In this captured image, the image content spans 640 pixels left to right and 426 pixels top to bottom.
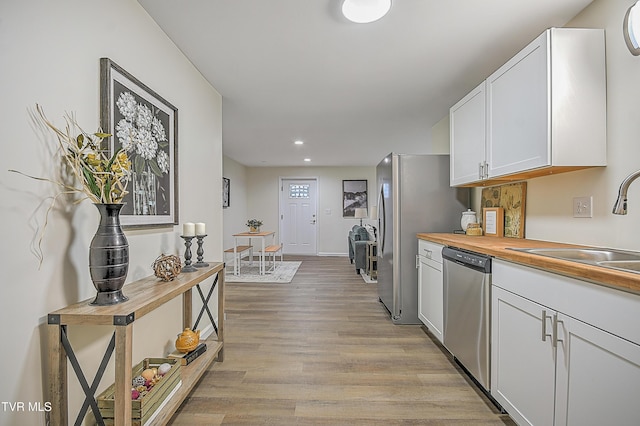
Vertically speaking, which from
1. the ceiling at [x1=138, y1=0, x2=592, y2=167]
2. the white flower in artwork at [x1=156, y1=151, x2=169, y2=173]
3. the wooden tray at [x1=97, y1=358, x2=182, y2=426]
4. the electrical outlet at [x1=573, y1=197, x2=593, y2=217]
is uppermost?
the ceiling at [x1=138, y1=0, x2=592, y2=167]

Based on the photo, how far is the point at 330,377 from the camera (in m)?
2.11

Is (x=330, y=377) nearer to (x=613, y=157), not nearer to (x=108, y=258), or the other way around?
(x=108, y=258)

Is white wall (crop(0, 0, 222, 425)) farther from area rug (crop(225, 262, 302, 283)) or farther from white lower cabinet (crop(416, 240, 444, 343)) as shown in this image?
area rug (crop(225, 262, 302, 283))

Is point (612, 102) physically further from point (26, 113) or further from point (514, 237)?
point (26, 113)

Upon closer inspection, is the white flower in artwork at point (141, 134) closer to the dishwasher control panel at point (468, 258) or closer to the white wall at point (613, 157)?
the dishwasher control panel at point (468, 258)

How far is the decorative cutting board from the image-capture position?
2383mm

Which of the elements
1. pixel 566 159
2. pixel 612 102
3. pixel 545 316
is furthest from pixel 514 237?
pixel 545 316

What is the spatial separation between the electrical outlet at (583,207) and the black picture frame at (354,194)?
242 inches

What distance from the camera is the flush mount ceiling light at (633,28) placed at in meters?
1.10

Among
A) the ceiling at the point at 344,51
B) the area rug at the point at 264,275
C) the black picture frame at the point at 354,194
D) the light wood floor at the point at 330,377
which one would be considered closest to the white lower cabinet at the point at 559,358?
the light wood floor at the point at 330,377

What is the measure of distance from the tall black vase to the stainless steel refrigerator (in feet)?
8.14

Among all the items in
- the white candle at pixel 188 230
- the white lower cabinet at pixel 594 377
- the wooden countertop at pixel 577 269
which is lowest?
the white lower cabinet at pixel 594 377

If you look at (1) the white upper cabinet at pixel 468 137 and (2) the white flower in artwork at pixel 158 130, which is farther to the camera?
(1) the white upper cabinet at pixel 468 137

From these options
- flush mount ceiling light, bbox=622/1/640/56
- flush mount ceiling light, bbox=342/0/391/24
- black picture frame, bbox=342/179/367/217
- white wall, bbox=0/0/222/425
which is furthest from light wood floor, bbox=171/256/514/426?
black picture frame, bbox=342/179/367/217
